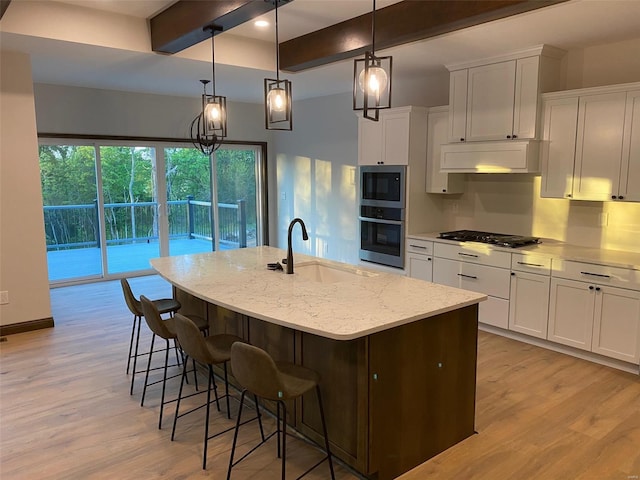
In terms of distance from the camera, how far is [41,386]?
3.53 meters

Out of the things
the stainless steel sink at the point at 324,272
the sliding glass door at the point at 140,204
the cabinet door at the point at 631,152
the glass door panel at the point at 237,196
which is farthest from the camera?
the glass door panel at the point at 237,196

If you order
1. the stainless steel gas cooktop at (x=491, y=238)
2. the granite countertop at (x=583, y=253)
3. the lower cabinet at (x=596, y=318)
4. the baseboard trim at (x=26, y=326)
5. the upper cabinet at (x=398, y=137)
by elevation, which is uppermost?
the upper cabinet at (x=398, y=137)

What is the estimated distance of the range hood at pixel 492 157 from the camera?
421cm

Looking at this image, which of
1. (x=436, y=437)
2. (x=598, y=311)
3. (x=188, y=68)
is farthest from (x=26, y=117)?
(x=598, y=311)

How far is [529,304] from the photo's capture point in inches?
165

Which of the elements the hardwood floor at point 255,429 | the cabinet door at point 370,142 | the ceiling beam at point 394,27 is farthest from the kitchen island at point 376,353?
the cabinet door at point 370,142

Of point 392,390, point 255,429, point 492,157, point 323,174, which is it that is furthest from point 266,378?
point 323,174

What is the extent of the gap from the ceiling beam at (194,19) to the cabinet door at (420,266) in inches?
113

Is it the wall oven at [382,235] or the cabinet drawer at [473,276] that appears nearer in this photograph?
the cabinet drawer at [473,276]

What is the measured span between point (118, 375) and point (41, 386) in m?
0.52

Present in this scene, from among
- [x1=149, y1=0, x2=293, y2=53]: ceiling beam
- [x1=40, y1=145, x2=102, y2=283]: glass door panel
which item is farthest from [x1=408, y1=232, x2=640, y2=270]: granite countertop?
[x1=40, y1=145, x2=102, y2=283]: glass door panel

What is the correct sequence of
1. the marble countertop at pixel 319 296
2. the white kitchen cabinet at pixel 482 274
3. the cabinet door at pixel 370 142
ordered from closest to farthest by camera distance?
the marble countertop at pixel 319 296 → the white kitchen cabinet at pixel 482 274 → the cabinet door at pixel 370 142

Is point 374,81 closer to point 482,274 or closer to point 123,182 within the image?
point 482,274

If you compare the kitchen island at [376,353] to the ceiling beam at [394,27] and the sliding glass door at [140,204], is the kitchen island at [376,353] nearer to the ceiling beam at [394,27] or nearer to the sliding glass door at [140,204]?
the ceiling beam at [394,27]
